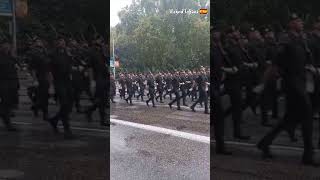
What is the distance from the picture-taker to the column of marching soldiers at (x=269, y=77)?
2338 mm

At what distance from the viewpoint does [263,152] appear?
251 cm

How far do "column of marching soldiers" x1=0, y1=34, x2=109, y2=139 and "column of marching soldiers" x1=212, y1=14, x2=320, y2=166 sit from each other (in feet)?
2.50

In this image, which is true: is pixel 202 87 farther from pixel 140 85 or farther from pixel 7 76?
pixel 7 76

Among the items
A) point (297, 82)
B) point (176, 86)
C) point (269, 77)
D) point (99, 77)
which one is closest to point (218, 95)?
point (269, 77)

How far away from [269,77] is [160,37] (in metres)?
1.01

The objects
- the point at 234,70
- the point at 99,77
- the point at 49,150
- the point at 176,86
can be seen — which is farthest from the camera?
the point at 176,86

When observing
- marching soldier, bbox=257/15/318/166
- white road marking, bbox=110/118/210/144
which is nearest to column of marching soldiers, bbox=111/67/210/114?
white road marking, bbox=110/118/210/144

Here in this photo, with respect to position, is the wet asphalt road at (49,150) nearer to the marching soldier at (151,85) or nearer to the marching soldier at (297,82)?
the marching soldier at (151,85)

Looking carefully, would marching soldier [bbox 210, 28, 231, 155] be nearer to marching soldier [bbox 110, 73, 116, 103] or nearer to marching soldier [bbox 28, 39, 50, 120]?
marching soldier [bbox 110, 73, 116, 103]

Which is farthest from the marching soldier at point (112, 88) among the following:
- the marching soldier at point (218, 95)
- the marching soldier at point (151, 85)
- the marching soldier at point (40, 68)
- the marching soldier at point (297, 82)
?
the marching soldier at point (297, 82)

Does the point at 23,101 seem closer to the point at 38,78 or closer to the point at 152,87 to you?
the point at 38,78

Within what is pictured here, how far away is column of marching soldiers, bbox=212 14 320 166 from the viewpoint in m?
2.34

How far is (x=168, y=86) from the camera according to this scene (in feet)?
10.6

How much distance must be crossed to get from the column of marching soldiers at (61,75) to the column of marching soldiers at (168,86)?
0.57 ft
